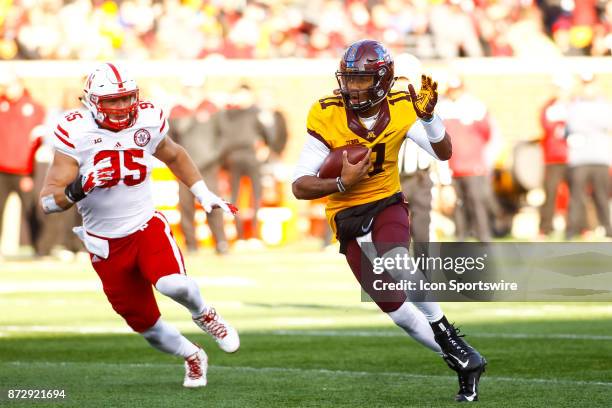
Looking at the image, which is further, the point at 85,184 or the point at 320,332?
the point at 320,332

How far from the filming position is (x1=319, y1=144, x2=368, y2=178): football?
6.78 m

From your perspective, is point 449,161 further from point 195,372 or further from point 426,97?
point 426,97

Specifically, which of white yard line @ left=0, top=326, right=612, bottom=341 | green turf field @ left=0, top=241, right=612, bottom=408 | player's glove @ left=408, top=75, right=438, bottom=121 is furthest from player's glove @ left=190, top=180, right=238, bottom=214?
white yard line @ left=0, top=326, right=612, bottom=341

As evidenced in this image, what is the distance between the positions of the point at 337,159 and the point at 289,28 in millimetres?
17030

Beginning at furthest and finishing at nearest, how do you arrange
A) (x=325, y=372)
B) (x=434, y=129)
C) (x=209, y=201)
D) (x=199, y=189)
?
(x=325, y=372) → (x=199, y=189) → (x=209, y=201) → (x=434, y=129)

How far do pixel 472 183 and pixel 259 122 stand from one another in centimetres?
402

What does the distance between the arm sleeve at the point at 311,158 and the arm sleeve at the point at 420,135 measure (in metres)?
0.42

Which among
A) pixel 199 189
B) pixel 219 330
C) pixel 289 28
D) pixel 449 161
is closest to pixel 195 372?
pixel 219 330

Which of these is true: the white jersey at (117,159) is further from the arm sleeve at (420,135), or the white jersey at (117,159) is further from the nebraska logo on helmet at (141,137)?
the arm sleeve at (420,135)

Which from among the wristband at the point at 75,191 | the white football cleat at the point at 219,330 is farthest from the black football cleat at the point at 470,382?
the wristband at the point at 75,191

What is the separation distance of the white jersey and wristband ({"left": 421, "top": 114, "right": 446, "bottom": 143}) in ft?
5.31

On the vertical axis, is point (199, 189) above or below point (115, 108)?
below

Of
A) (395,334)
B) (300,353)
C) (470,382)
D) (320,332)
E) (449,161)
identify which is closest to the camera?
(470,382)

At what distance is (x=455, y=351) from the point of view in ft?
22.2
